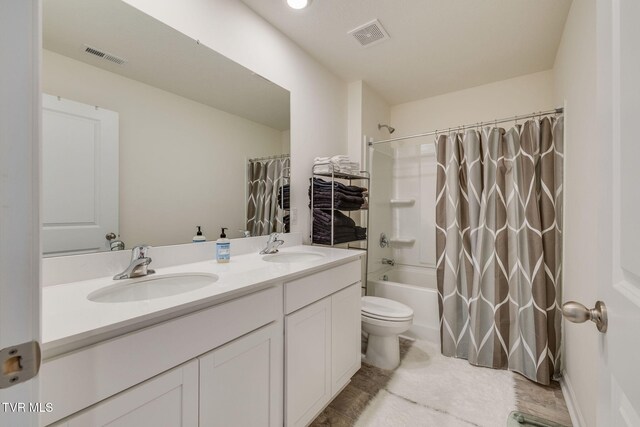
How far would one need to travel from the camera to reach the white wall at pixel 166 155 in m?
1.07

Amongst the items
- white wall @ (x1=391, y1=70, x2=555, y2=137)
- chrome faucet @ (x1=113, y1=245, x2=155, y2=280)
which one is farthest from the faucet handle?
white wall @ (x1=391, y1=70, x2=555, y2=137)

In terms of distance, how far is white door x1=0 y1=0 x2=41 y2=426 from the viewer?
1.15 ft

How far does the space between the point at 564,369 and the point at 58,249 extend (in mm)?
2902

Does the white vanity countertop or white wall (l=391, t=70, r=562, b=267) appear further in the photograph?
white wall (l=391, t=70, r=562, b=267)

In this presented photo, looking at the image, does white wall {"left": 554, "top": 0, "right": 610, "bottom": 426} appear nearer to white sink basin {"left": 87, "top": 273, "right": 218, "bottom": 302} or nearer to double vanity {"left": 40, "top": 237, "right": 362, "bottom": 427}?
double vanity {"left": 40, "top": 237, "right": 362, "bottom": 427}

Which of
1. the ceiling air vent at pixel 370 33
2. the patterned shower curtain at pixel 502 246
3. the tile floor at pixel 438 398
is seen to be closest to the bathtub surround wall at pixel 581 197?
the patterned shower curtain at pixel 502 246

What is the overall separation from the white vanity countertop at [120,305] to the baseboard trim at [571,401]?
5.35 ft

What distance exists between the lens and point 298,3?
5.24 ft

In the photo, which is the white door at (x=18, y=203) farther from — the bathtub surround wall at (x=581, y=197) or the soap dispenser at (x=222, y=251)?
the bathtub surround wall at (x=581, y=197)

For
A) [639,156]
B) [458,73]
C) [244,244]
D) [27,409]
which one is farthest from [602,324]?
[458,73]

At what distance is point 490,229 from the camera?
202 cm

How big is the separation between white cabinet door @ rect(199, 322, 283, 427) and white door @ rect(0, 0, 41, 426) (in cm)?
55

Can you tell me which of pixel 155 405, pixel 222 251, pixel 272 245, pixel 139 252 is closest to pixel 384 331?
pixel 272 245

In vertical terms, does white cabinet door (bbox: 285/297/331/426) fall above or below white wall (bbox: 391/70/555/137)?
below
